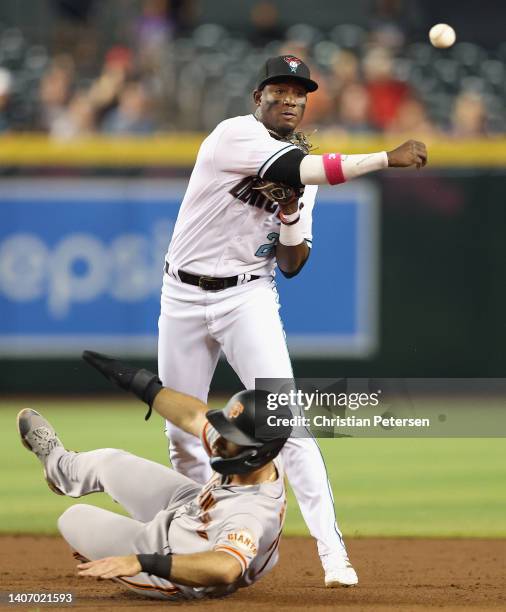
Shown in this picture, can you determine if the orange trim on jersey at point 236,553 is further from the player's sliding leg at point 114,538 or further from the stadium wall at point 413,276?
the stadium wall at point 413,276

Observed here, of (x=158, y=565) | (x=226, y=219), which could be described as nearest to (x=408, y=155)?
(x=226, y=219)

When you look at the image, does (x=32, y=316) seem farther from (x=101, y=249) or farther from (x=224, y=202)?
(x=224, y=202)

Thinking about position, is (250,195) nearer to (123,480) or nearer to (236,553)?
(123,480)

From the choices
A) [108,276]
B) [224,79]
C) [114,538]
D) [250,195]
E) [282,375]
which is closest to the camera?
[114,538]

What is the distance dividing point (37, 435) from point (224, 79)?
307 inches

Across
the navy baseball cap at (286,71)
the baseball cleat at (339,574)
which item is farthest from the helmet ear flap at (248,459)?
the navy baseball cap at (286,71)

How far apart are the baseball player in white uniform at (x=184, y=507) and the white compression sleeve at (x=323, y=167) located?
93cm

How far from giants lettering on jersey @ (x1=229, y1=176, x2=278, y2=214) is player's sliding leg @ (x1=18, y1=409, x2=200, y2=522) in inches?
47.5

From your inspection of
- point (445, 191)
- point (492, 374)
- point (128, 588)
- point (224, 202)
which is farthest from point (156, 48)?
point (128, 588)

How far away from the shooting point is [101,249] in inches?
459

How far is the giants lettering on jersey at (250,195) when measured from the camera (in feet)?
17.4

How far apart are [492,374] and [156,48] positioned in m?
4.73

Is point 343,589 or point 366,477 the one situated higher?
point 343,589

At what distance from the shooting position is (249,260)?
5395mm
